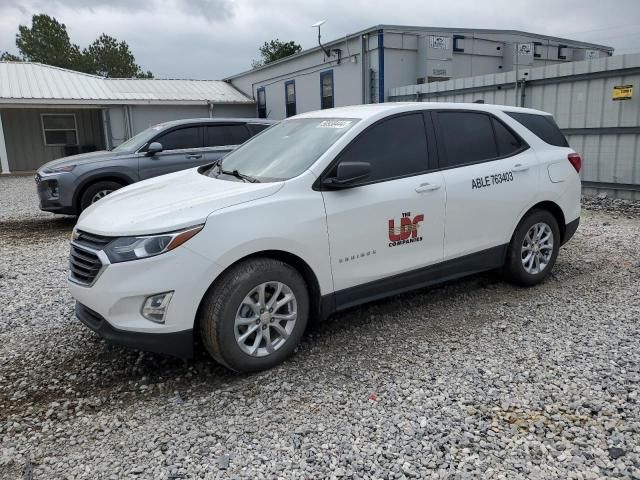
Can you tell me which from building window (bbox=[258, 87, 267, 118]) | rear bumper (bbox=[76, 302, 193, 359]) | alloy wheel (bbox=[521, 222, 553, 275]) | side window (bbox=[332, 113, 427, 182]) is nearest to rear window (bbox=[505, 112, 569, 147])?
alloy wheel (bbox=[521, 222, 553, 275])

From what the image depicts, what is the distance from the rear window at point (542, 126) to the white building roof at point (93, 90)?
19.3 m

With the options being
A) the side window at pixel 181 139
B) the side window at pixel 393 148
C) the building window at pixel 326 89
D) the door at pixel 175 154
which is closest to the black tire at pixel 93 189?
the door at pixel 175 154

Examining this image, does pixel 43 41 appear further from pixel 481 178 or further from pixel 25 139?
pixel 481 178

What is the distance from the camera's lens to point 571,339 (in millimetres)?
3902

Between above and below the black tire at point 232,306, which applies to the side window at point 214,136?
above

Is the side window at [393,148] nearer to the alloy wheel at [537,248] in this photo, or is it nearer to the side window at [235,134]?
the alloy wheel at [537,248]

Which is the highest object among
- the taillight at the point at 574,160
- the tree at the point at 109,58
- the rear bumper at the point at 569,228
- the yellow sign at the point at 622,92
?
the tree at the point at 109,58

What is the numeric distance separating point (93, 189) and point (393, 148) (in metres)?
5.78

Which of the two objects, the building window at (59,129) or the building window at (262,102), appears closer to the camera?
the building window at (59,129)

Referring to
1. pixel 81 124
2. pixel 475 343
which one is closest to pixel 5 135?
pixel 81 124

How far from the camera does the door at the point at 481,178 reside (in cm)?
429

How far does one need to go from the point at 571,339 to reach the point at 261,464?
2553 millimetres

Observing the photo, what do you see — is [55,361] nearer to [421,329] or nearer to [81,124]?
[421,329]

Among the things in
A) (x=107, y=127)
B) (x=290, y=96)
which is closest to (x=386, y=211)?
(x=290, y=96)
